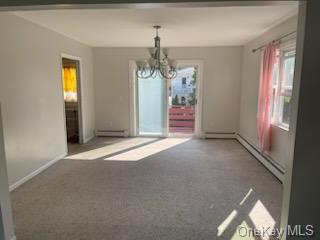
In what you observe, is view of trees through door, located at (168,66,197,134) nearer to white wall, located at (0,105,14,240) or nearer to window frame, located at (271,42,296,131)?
window frame, located at (271,42,296,131)

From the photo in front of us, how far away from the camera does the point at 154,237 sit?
2.21 metres

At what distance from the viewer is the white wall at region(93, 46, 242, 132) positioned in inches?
233

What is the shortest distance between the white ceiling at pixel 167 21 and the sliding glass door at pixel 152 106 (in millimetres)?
1638

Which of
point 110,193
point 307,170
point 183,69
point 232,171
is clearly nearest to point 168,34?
point 183,69

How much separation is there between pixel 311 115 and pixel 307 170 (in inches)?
16.3

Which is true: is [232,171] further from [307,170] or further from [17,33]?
[17,33]

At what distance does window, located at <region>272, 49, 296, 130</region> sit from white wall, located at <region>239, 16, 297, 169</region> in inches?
7.4

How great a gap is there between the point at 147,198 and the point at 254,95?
3.23 meters

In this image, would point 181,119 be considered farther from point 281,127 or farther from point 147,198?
point 147,198

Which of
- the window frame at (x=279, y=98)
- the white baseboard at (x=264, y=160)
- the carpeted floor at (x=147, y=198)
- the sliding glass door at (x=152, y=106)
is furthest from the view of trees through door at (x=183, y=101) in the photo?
the window frame at (x=279, y=98)

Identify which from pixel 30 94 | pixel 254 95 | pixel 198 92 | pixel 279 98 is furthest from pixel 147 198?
pixel 198 92

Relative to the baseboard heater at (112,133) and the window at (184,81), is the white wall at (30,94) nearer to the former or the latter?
the baseboard heater at (112,133)

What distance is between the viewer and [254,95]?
4.83 meters

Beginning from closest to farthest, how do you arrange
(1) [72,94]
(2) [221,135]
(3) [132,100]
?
(1) [72,94]
(2) [221,135]
(3) [132,100]
